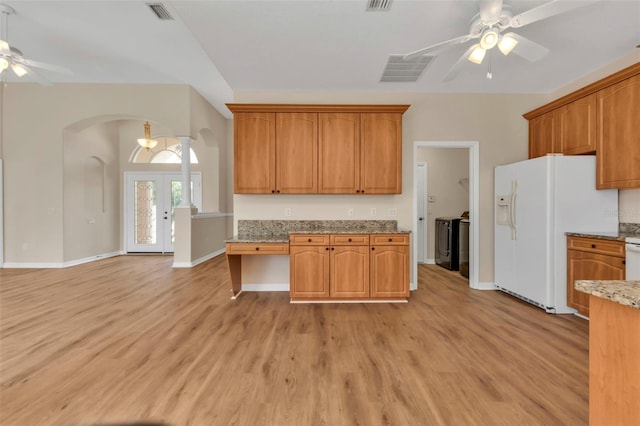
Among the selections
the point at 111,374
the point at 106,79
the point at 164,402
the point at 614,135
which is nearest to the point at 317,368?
the point at 164,402

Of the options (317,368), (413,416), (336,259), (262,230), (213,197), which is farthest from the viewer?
(213,197)

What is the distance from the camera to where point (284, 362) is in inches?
88.2

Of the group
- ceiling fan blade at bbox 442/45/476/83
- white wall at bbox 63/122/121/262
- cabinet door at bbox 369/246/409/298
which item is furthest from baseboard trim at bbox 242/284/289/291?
white wall at bbox 63/122/121/262

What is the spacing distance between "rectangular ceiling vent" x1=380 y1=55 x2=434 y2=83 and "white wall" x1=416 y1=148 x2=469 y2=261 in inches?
111

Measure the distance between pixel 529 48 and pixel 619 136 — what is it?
1586 millimetres

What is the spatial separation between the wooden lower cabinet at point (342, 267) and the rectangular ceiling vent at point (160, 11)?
2851 millimetres

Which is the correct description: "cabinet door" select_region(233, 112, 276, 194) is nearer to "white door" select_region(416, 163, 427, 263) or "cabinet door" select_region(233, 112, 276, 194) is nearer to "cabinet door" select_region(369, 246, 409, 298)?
"cabinet door" select_region(369, 246, 409, 298)

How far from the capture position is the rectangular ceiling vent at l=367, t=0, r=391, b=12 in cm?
239

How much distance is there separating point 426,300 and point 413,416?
228cm

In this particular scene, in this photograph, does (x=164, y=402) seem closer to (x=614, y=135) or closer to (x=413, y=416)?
(x=413, y=416)

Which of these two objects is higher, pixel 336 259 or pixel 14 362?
pixel 336 259

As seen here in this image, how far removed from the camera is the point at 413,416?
1.66 metres

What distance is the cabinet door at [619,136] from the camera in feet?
9.36

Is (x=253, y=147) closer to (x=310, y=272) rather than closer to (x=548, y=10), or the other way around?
(x=310, y=272)
